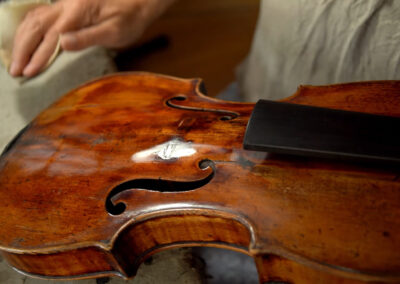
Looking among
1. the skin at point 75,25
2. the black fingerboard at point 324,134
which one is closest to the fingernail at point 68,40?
the skin at point 75,25

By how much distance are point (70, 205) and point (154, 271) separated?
0.27 metres

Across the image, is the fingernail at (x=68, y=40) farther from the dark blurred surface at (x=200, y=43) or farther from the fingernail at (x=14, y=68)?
the dark blurred surface at (x=200, y=43)

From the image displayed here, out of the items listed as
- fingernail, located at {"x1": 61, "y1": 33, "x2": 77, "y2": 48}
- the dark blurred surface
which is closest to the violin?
fingernail, located at {"x1": 61, "y1": 33, "x2": 77, "y2": 48}

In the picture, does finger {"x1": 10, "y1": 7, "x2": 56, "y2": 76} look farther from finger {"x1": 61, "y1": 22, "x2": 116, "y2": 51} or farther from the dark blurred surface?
the dark blurred surface

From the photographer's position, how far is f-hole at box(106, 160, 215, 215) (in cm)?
69

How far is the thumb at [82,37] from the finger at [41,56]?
7cm

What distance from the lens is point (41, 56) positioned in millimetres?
1286

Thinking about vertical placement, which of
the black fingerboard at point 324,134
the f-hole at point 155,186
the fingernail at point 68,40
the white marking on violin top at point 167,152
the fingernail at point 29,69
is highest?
the fingernail at point 68,40

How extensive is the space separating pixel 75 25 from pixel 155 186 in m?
→ 0.76

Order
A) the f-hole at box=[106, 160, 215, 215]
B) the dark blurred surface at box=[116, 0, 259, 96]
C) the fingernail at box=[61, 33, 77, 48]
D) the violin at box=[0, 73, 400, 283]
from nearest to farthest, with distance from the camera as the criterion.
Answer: the violin at box=[0, 73, 400, 283] < the f-hole at box=[106, 160, 215, 215] < the fingernail at box=[61, 33, 77, 48] < the dark blurred surface at box=[116, 0, 259, 96]

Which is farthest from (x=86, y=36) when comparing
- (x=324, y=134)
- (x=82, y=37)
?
(x=324, y=134)

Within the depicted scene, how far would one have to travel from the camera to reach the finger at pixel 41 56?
127cm

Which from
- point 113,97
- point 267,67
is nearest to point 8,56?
point 113,97

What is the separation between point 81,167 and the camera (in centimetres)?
77
